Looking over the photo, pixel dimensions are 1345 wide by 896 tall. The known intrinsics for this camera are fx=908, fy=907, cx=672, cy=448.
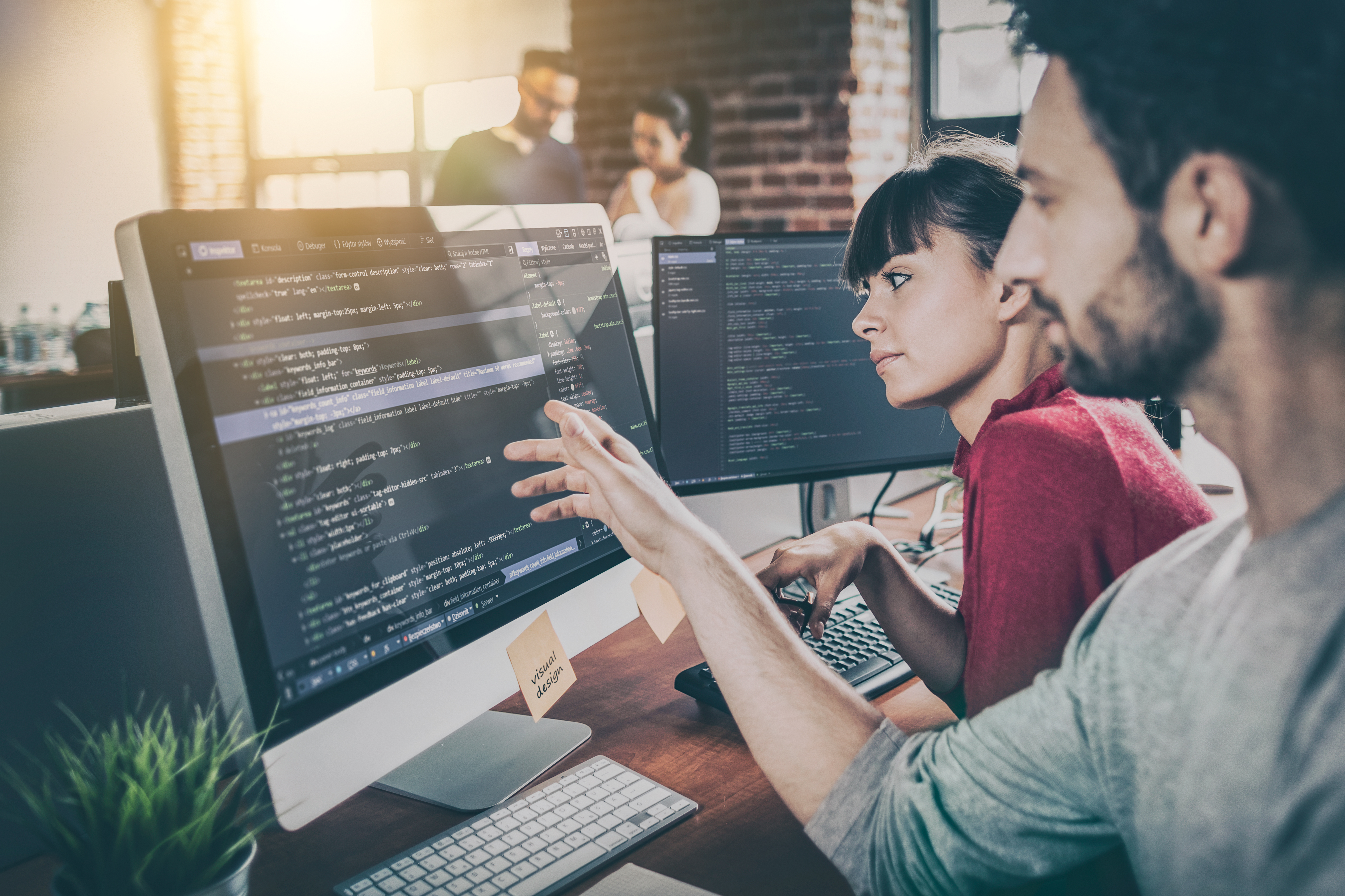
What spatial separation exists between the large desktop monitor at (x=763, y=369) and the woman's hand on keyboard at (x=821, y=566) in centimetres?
22

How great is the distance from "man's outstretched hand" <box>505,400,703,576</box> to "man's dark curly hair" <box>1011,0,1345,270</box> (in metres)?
0.41

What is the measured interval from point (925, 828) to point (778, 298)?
0.84 meters

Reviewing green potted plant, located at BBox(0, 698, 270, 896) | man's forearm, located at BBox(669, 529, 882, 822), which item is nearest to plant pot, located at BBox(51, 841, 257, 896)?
green potted plant, located at BBox(0, 698, 270, 896)

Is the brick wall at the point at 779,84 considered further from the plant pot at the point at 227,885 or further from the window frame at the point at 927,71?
the plant pot at the point at 227,885

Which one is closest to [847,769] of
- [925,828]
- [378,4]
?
[925,828]

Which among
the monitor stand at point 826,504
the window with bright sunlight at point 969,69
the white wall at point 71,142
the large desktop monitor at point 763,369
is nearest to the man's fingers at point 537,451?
the large desktop monitor at point 763,369

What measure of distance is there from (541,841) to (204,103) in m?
6.41

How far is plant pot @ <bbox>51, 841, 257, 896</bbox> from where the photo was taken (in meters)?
0.55

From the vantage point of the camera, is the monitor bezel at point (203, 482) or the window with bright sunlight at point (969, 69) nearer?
the monitor bezel at point (203, 482)

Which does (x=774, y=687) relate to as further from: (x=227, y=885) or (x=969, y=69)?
(x=969, y=69)

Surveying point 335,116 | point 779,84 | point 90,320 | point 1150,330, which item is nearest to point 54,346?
point 90,320

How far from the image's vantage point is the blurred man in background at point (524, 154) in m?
4.00

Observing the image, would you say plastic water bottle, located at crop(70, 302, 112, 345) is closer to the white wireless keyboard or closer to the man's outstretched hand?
the man's outstretched hand

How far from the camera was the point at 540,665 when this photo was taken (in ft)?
2.74
